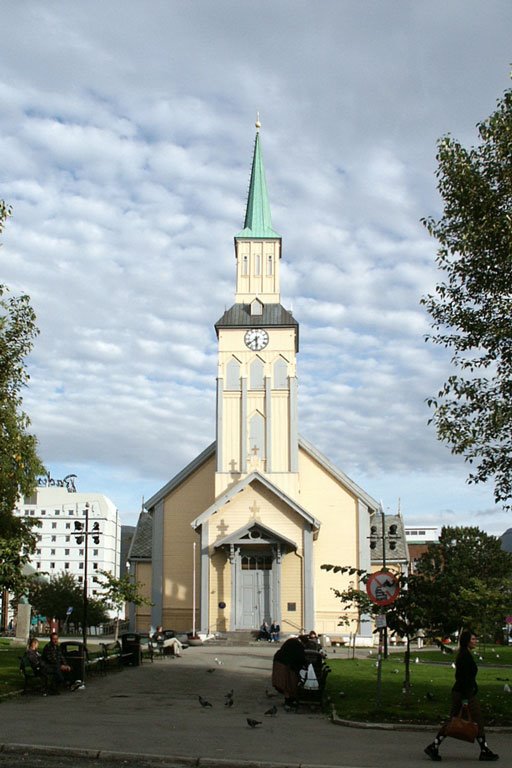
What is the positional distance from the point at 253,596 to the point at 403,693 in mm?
23772

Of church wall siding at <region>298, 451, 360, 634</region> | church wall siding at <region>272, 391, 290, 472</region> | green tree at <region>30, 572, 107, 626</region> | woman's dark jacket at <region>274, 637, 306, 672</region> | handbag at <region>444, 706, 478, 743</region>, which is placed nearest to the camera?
handbag at <region>444, 706, 478, 743</region>

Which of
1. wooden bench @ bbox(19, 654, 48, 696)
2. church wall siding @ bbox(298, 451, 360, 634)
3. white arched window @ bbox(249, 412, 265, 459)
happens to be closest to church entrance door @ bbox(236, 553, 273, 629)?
church wall siding @ bbox(298, 451, 360, 634)

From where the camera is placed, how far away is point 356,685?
2042 centimetres

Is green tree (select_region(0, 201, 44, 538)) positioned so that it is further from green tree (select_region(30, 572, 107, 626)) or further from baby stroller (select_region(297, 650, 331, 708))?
green tree (select_region(30, 572, 107, 626))

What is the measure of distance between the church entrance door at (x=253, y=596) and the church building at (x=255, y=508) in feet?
0.16

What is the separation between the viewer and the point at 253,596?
136 ft

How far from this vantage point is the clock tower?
45.2m

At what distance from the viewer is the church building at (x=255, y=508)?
4178 cm

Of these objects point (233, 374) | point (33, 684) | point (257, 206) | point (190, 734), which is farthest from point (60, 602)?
point (190, 734)

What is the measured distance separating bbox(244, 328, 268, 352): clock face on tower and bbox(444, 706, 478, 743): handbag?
35.8 meters

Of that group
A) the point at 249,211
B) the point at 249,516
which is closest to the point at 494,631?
the point at 249,516

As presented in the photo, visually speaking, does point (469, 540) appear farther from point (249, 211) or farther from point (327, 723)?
point (327, 723)

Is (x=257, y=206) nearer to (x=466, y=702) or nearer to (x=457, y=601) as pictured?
(x=457, y=601)

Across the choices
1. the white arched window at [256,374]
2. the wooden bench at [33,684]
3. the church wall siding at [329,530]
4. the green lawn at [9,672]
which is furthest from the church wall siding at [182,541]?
the wooden bench at [33,684]
